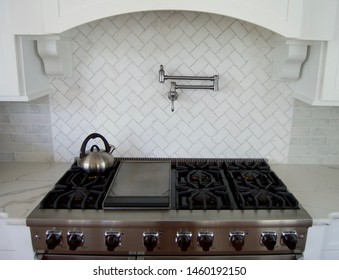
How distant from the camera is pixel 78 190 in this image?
1.62 metres

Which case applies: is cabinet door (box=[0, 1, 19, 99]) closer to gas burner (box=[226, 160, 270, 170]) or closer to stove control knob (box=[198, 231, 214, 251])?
stove control knob (box=[198, 231, 214, 251])

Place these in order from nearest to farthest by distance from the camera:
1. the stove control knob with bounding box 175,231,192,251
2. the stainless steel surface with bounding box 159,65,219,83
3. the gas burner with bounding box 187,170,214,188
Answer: the stove control knob with bounding box 175,231,192,251, the gas burner with bounding box 187,170,214,188, the stainless steel surface with bounding box 159,65,219,83

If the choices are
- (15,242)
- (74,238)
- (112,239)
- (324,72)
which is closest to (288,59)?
(324,72)

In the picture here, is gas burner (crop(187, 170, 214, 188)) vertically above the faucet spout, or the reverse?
the faucet spout

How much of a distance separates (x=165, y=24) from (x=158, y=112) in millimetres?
517

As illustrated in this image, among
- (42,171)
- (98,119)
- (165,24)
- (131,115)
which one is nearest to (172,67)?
(165,24)

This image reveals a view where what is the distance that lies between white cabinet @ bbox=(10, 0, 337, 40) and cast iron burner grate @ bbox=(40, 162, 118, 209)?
762 millimetres

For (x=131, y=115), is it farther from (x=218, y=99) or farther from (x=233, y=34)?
(x=233, y=34)

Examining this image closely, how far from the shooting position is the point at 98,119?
2.00 metres

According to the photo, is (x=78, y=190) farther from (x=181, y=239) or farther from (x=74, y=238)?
(x=181, y=239)

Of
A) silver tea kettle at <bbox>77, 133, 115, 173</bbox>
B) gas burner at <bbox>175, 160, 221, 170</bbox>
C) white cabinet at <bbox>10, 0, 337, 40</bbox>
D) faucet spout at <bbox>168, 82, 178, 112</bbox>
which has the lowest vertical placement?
gas burner at <bbox>175, 160, 221, 170</bbox>

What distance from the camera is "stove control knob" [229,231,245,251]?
1.40m

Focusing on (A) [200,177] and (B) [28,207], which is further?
(A) [200,177]

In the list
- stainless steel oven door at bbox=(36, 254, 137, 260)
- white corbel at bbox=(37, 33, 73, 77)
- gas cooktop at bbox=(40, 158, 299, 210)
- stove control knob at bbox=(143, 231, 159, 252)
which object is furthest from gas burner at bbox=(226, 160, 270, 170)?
white corbel at bbox=(37, 33, 73, 77)
